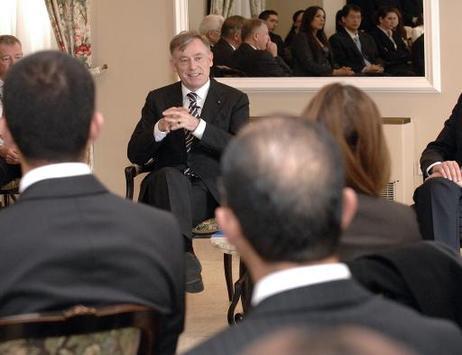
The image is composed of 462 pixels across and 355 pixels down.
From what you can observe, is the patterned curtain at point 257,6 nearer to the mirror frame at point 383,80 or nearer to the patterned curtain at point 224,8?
the patterned curtain at point 224,8

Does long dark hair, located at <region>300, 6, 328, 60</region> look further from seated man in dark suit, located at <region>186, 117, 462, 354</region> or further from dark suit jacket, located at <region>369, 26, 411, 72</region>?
seated man in dark suit, located at <region>186, 117, 462, 354</region>

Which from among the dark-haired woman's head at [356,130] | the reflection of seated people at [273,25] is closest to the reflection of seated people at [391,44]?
→ the reflection of seated people at [273,25]

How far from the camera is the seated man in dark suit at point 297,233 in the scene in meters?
1.59

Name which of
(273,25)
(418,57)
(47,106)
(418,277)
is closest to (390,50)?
(418,57)

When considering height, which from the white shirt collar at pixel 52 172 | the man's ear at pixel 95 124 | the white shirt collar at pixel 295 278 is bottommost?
the white shirt collar at pixel 295 278

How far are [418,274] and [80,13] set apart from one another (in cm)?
535

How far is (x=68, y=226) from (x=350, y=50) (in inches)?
207

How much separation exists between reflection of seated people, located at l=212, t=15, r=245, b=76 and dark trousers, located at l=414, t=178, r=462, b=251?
95.4 inches

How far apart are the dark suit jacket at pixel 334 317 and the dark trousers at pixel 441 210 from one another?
366 centimetres

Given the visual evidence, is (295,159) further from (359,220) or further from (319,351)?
(359,220)

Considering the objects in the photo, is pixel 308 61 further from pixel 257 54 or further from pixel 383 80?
pixel 383 80

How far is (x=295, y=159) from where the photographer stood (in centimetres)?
159

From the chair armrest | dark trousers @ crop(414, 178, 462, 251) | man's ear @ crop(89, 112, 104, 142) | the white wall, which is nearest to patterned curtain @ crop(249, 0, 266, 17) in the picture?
the white wall

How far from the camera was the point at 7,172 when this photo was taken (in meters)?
6.14
